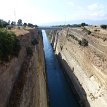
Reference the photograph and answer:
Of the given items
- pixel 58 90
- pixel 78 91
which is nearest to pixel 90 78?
pixel 78 91

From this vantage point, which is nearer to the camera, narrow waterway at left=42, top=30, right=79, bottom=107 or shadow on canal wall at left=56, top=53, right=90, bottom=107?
shadow on canal wall at left=56, top=53, right=90, bottom=107

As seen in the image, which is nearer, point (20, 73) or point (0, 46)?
point (0, 46)

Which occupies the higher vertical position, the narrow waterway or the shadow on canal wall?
the shadow on canal wall

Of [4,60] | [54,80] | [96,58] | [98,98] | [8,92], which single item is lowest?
[54,80]

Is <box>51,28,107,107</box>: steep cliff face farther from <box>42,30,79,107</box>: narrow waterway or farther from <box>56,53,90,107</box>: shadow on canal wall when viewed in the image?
<box>42,30,79,107</box>: narrow waterway

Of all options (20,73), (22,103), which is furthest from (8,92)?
(20,73)

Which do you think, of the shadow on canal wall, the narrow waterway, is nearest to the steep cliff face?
the shadow on canal wall

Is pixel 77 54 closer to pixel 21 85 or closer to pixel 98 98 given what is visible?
pixel 98 98

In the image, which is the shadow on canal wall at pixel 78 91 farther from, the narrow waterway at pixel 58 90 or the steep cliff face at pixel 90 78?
the narrow waterway at pixel 58 90

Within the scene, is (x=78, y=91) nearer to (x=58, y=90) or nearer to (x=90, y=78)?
(x=90, y=78)

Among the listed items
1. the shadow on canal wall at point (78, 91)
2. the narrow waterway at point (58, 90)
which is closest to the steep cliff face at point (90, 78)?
the shadow on canal wall at point (78, 91)

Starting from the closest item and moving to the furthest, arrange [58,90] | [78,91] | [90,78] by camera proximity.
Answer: [90,78] < [78,91] < [58,90]
